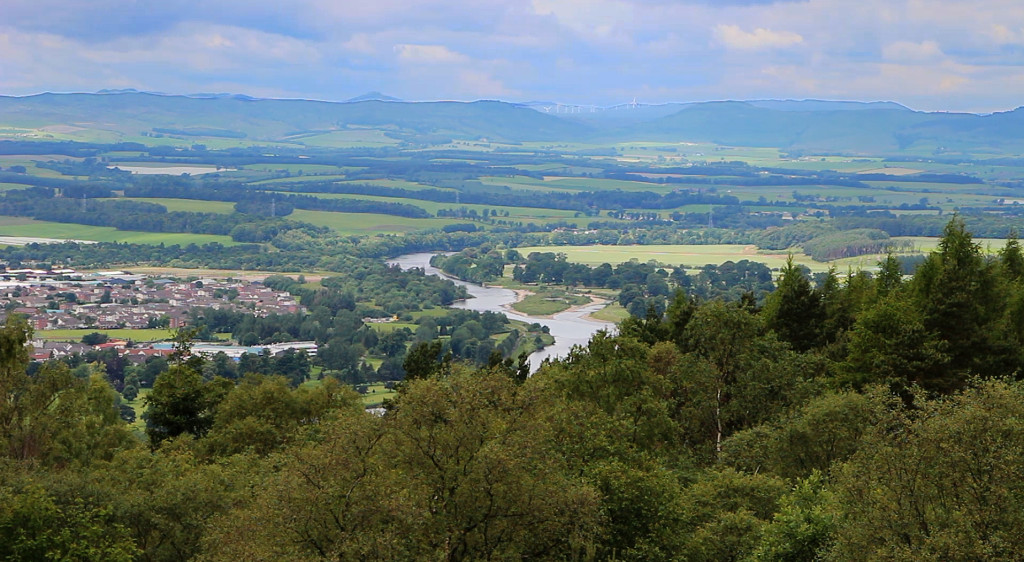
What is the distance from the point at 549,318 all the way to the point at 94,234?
7938 centimetres

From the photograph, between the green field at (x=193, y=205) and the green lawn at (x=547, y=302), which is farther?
the green field at (x=193, y=205)

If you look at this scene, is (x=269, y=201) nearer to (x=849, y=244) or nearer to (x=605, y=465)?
(x=849, y=244)

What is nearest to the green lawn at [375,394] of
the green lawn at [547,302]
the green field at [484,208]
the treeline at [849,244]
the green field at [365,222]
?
the green lawn at [547,302]

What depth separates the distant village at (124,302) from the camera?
258ft

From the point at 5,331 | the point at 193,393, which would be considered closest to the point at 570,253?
the point at 193,393

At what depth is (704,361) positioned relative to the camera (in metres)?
34.1

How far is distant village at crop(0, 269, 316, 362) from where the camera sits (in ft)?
258

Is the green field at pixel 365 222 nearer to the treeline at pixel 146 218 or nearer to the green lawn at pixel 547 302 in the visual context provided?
the treeline at pixel 146 218

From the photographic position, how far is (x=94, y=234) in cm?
14725

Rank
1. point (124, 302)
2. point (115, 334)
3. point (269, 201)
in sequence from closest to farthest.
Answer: point (115, 334)
point (124, 302)
point (269, 201)

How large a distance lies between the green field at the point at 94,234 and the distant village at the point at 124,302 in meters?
25.8

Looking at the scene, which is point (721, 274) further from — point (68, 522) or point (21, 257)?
point (68, 522)

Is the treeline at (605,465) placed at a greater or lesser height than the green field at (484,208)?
greater

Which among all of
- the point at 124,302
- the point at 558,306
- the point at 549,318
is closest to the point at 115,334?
the point at 124,302
